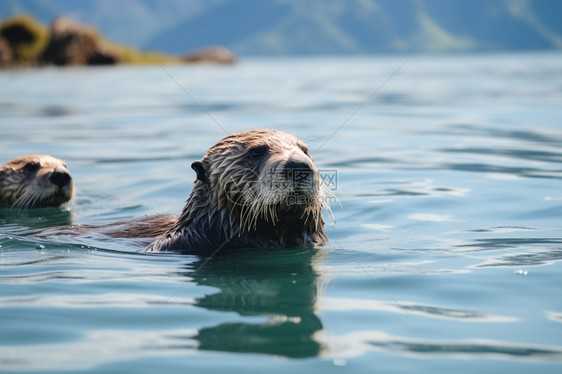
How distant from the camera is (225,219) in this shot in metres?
5.45

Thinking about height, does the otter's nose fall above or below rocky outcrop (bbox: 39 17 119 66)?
below

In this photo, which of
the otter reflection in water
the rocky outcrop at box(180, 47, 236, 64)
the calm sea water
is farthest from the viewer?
the rocky outcrop at box(180, 47, 236, 64)

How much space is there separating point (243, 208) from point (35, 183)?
3740mm

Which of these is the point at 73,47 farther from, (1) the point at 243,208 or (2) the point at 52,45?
(1) the point at 243,208

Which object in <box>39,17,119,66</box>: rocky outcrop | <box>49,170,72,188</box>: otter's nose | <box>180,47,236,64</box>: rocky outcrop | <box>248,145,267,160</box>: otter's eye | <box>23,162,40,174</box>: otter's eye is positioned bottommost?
<box>248,145,267,160</box>: otter's eye

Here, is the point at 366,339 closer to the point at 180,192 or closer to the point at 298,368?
the point at 298,368

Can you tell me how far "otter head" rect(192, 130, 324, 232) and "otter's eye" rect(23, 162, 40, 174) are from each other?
3424 millimetres

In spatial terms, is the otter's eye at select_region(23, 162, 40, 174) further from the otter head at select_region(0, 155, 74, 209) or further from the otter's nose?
the otter's nose

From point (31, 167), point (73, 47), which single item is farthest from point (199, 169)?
point (73, 47)

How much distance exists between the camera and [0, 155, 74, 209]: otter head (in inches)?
314

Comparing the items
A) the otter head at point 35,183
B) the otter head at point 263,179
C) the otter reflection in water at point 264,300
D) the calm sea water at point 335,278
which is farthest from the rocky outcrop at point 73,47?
the otter reflection in water at point 264,300

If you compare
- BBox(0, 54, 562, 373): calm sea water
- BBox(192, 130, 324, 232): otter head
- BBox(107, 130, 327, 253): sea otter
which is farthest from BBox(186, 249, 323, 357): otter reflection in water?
BBox(192, 130, 324, 232): otter head

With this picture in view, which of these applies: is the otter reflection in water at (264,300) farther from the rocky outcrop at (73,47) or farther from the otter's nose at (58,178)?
the rocky outcrop at (73,47)

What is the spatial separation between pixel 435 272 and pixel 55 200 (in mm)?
5061
